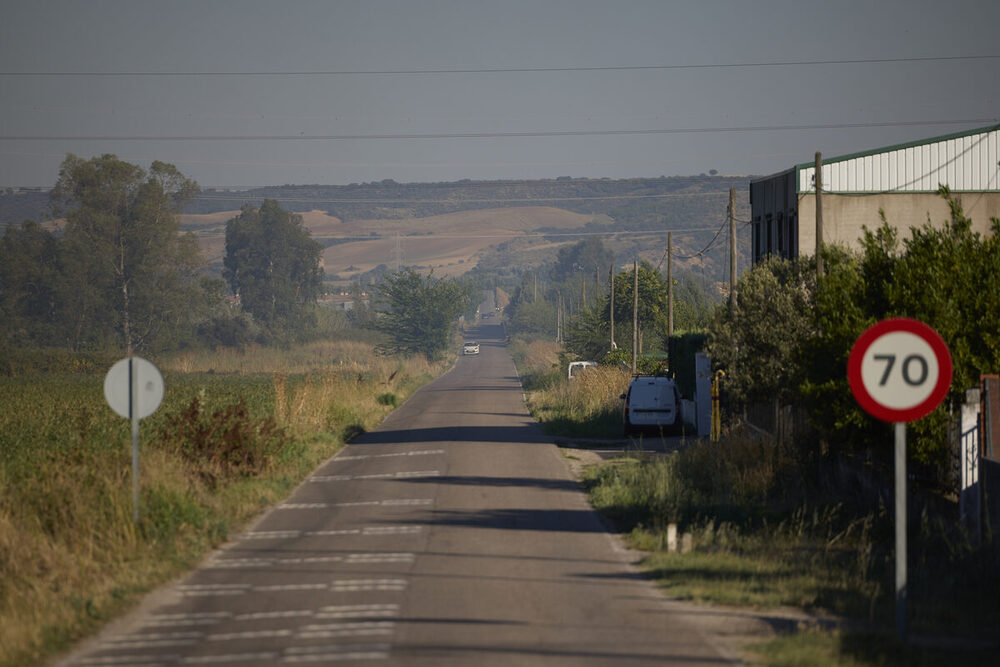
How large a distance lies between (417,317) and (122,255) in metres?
25.8

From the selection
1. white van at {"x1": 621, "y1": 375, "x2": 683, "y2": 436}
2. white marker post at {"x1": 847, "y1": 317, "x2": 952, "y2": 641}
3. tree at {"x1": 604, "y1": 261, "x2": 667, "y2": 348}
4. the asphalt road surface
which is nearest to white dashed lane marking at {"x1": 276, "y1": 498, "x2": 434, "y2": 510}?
the asphalt road surface

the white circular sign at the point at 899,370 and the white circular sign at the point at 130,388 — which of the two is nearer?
the white circular sign at the point at 899,370

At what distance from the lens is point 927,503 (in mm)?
13266

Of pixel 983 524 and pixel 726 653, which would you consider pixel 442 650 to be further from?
pixel 983 524

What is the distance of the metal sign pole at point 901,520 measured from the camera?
7.58 m

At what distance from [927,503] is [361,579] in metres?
7.06

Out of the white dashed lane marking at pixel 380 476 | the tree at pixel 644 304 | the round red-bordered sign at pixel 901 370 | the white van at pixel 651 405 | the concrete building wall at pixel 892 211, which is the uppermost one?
the concrete building wall at pixel 892 211

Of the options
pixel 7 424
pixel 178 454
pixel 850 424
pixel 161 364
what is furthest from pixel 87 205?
pixel 850 424

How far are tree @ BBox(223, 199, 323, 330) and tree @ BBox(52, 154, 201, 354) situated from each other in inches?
674

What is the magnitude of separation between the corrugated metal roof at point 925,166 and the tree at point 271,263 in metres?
85.8

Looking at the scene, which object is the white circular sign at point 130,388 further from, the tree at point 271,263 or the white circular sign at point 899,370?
the tree at point 271,263

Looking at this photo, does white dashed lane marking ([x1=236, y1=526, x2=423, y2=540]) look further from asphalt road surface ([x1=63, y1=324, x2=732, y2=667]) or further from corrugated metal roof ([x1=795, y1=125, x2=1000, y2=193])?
corrugated metal roof ([x1=795, y1=125, x2=1000, y2=193])

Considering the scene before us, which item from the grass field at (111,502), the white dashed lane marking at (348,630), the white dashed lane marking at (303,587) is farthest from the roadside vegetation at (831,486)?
the grass field at (111,502)

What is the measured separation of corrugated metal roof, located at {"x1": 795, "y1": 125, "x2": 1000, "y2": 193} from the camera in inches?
1180
